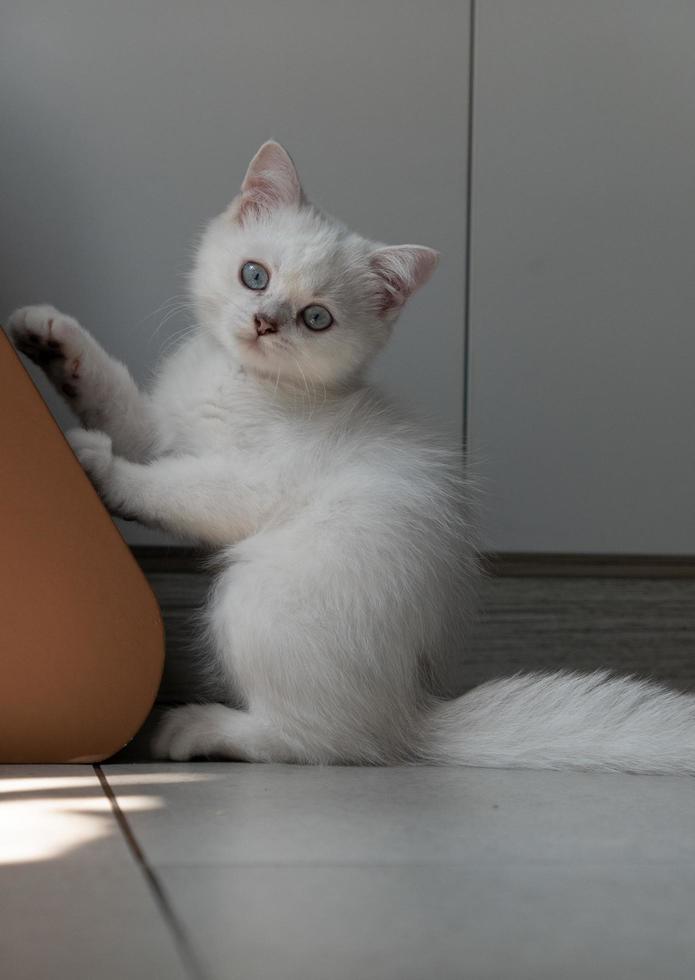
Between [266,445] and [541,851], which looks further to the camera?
[266,445]

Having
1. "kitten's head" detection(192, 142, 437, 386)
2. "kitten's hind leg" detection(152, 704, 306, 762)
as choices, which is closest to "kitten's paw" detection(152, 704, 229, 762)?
"kitten's hind leg" detection(152, 704, 306, 762)

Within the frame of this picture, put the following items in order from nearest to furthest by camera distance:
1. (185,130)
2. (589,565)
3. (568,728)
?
(568,728), (185,130), (589,565)

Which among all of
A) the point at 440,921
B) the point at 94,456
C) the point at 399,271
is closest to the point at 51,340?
the point at 94,456

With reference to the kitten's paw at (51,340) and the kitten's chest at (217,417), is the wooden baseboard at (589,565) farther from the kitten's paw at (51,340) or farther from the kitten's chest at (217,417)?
the kitten's paw at (51,340)

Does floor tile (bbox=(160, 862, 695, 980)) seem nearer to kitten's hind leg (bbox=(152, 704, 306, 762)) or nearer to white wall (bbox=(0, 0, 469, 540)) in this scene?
kitten's hind leg (bbox=(152, 704, 306, 762))

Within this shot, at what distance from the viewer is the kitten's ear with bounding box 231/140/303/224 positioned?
158 centimetres

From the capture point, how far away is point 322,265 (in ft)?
4.98

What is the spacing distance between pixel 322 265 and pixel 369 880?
0.87 metres

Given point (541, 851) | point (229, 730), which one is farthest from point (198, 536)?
point (541, 851)

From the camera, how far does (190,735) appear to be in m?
1.39

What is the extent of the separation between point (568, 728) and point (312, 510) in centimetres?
42

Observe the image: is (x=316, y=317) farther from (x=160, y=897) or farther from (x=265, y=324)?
(x=160, y=897)

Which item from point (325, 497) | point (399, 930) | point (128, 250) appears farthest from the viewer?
point (128, 250)

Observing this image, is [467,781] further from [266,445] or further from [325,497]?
[266,445]
